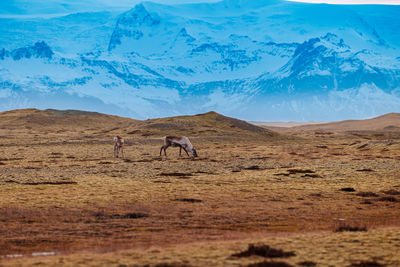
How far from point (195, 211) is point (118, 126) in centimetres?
8944

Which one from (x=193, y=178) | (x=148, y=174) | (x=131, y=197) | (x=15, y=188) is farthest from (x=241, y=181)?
(x=15, y=188)

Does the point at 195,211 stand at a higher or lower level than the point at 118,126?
lower

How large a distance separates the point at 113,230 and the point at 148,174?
56.0 ft

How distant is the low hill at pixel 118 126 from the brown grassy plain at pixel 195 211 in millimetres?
45486

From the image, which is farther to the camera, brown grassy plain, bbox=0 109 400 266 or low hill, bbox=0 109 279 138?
low hill, bbox=0 109 279 138

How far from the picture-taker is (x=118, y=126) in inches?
4267

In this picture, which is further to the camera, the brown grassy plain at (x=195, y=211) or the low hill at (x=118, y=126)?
the low hill at (x=118, y=126)

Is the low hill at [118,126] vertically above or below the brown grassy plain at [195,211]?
above

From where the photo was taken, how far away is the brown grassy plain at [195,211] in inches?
523

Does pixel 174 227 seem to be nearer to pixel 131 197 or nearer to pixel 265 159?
pixel 131 197

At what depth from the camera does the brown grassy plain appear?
13.3 meters

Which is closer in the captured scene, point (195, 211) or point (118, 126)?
point (195, 211)

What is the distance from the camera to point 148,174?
34031 mm

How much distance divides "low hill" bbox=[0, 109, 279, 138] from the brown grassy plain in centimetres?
4549
